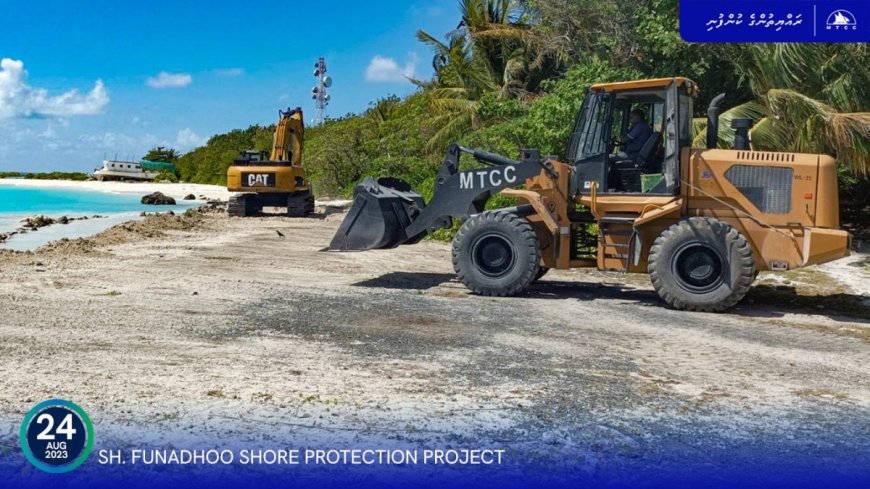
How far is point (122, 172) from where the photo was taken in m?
66.0

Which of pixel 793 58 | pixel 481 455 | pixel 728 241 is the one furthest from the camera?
pixel 793 58

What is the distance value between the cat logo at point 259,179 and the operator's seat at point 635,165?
16.1 meters

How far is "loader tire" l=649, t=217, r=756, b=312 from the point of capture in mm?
9195

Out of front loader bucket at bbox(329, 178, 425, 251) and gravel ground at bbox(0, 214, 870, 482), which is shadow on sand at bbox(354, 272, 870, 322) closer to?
gravel ground at bbox(0, 214, 870, 482)

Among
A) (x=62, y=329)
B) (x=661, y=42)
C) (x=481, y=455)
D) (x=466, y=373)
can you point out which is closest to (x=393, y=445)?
(x=481, y=455)

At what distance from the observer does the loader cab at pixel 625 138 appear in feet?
31.8

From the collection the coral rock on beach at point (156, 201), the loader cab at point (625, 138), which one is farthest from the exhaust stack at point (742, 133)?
the coral rock on beach at point (156, 201)

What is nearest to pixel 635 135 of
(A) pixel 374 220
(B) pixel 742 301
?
(B) pixel 742 301

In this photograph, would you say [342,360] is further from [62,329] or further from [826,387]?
[826,387]

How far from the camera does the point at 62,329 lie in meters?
7.56

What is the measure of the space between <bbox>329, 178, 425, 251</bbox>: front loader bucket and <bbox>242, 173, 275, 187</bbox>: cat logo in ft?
46.0

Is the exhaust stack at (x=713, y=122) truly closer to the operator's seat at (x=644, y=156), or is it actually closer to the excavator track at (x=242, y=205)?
the operator's seat at (x=644, y=156)

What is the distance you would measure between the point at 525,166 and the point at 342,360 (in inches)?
182

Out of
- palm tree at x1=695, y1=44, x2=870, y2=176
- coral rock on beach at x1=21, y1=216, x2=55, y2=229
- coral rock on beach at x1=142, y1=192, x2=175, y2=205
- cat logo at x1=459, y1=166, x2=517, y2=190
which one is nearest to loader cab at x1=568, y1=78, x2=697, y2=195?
cat logo at x1=459, y1=166, x2=517, y2=190
